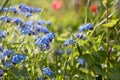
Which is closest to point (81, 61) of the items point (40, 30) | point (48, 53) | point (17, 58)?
point (48, 53)

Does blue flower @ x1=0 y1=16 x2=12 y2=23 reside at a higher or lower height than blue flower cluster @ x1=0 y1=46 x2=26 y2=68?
higher

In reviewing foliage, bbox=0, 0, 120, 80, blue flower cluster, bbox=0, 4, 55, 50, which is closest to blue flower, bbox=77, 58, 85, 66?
foliage, bbox=0, 0, 120, 80

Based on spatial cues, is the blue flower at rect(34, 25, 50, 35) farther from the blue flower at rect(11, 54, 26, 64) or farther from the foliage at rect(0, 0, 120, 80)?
the blue flower at rect(11, 54, 26, 64)

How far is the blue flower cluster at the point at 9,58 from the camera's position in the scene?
106 inches

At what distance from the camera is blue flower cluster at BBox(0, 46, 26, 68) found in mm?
2697

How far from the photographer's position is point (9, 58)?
2785 mm

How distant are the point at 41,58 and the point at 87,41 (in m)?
0.35

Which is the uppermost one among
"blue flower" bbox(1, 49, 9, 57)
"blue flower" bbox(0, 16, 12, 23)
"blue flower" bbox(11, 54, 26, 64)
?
"blue flower" bbox(0, 16, 12, 23)

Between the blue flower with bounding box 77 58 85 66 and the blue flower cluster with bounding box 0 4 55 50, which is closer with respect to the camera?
the blue flower cluster with bounding box 0 4 55 50

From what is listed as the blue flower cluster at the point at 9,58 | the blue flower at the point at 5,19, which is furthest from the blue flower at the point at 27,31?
the blue flower cluster at the point at 9,58

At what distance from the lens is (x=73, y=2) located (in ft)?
24.7

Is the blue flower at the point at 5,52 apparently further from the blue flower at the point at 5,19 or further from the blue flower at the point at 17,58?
the blue flower at the point at 5,19

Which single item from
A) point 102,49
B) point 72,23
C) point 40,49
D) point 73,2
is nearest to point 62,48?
point 102,49

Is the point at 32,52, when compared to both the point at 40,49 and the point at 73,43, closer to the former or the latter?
the point at 40,49
